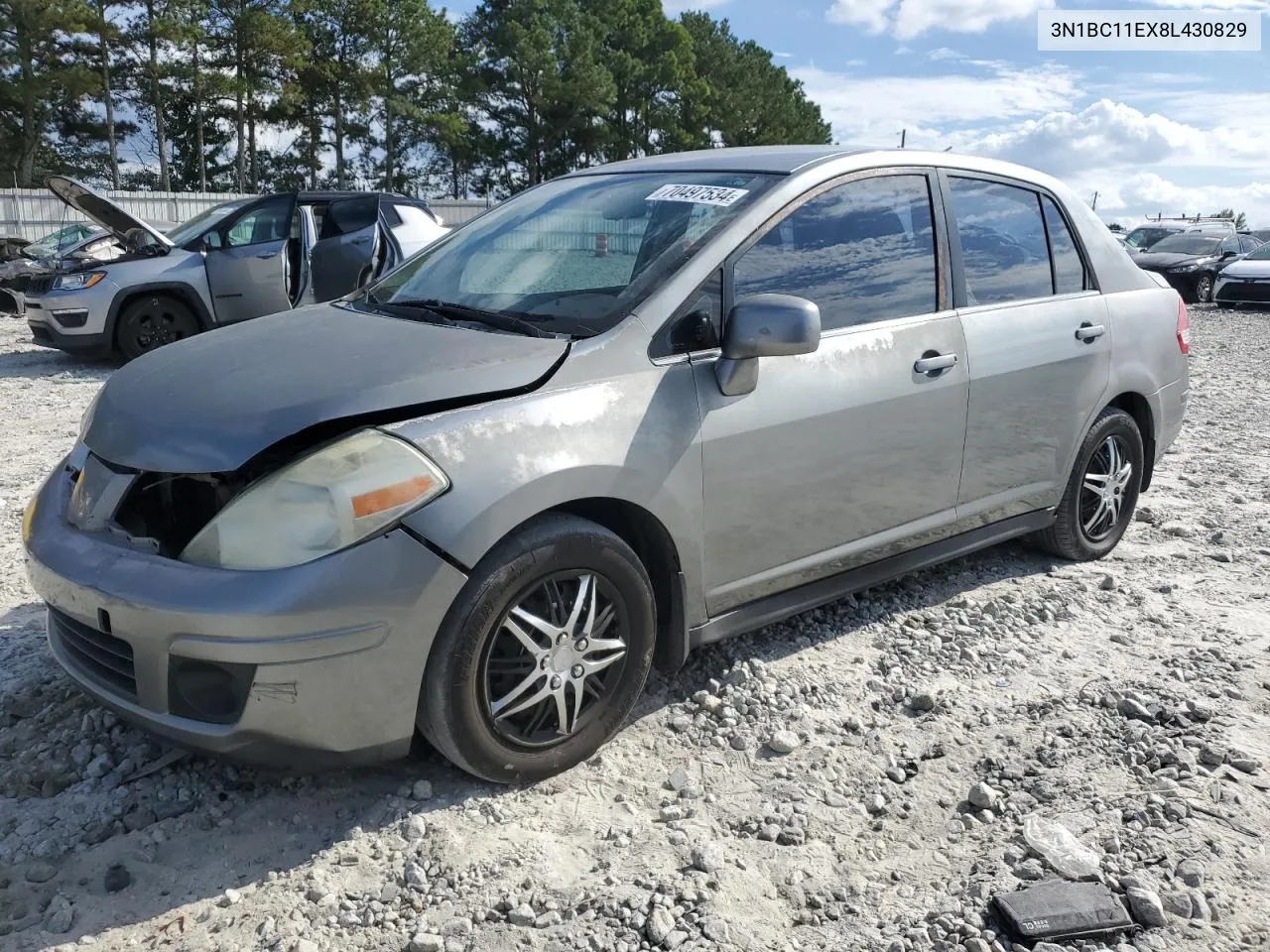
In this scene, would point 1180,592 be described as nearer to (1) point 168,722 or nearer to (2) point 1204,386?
(1) point 168,722

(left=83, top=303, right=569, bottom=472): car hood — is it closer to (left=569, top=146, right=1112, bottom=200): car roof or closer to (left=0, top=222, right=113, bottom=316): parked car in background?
(left=569, top=146, right=1112, bottom=200): car roof

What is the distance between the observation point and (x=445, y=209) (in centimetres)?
3409

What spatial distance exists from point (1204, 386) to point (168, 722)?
10.4 meters

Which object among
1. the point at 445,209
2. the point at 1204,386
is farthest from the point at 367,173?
the point at 1204,386

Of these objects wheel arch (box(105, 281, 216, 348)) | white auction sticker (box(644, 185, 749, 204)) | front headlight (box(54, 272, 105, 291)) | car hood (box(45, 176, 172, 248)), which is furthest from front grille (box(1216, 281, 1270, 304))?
white auction sticker (box(644, 185, 749, 204))

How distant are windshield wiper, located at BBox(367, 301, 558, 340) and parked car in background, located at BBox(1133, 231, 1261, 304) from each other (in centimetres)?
2016

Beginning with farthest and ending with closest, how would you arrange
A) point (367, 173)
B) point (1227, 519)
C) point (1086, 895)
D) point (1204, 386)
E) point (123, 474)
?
point (367, 173) < point (1204, 386) < point (1227, 519) < point (123, 474) < point (1086, 895)

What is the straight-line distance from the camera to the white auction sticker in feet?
11.0

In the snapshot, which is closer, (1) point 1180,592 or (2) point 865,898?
(2) point 865,898

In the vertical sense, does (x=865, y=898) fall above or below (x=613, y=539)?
below

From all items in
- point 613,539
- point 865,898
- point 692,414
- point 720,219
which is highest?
point 720,219

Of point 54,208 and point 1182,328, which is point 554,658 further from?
point 54,208

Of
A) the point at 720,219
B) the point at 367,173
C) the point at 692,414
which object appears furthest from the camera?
the point at 367,173

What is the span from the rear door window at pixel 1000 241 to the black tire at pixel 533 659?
1877 millimetres
